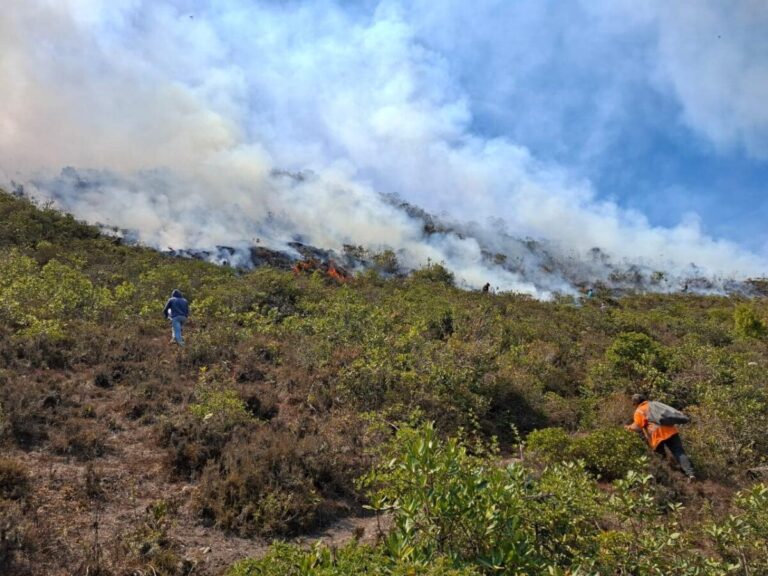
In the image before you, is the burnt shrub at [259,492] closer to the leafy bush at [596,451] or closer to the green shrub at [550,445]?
the green shrub at [550,445]

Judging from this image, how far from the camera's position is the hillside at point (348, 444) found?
10.5 ft

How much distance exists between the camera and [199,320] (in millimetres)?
12797

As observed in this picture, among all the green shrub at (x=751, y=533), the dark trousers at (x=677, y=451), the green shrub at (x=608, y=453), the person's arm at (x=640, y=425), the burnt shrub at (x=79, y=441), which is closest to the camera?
the green shrub at (x=751, y=533)

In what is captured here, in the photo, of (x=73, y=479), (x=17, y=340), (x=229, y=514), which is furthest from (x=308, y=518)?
(x=17, y=340)

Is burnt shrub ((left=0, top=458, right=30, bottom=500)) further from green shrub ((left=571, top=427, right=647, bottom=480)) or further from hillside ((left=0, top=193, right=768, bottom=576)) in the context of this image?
green shrub ((left=571, top=427, right=647, bottom=480))

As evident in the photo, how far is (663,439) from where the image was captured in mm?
6941

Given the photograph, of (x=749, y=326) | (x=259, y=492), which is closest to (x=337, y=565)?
(x=259, y=492)

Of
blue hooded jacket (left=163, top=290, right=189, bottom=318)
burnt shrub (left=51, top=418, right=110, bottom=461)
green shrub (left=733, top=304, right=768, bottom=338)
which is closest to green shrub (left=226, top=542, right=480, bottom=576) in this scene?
burnt shrub (left=51, top=418, right=110, bottom=461)

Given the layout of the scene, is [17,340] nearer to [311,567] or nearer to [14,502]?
[14,502]

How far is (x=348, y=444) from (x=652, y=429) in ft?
14.2

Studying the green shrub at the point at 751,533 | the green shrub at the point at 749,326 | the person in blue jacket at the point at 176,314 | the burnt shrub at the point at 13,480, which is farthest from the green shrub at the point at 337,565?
the green shrub at the point at 749,326

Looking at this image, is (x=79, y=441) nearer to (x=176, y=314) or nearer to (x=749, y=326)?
(x=176, y=314)

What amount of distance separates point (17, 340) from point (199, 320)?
4.50 m

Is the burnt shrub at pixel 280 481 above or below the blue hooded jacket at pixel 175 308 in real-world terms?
below
